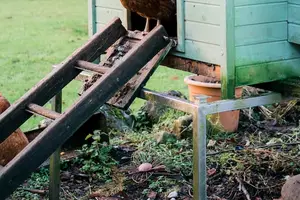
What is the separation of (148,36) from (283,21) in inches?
33.0

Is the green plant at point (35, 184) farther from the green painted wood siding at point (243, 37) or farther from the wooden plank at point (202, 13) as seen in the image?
the wooden plank at point (202, 13)

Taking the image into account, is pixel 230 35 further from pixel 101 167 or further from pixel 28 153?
pixel 101 167

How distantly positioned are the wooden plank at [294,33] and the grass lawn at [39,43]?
3.70 meters

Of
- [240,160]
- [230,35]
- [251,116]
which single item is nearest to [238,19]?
[230,35]

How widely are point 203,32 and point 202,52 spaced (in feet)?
0.42

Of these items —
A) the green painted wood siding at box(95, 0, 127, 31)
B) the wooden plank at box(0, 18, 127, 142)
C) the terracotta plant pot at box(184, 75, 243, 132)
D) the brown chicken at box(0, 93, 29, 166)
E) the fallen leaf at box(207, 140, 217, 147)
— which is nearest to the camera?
the wooden plank at box(0, 18, 127, 142)

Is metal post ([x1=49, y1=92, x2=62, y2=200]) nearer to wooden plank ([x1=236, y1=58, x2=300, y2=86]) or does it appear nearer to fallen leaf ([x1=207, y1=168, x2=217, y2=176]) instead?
fallen leaf ([x1=207, y1=168, x2=217, y2=176])

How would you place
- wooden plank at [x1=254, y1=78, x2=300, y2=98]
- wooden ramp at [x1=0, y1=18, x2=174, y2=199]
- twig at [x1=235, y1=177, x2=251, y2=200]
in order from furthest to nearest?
twig at [x1=235, y1=177, x2=251, y2=200] → wooden plank at [x1=254, y1=78, x2=300, y2=98] → wooden ramp at [x1=0, y1=18, x2=174, y2=199]

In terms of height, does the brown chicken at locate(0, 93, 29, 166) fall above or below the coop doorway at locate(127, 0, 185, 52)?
below

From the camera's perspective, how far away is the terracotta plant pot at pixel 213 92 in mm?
6445

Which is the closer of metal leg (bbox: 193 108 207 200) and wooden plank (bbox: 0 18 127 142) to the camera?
metal leg (bbox: 193 108 207 200)

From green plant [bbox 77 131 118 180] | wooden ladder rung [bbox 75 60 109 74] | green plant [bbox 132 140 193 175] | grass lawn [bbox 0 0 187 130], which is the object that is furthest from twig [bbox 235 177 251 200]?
grass lawn [bbox 0 0 187 130]

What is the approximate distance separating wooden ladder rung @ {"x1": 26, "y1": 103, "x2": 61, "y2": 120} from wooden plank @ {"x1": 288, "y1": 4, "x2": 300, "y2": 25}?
1.54 meters

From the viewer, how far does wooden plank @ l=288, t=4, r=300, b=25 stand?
14.2 ft
